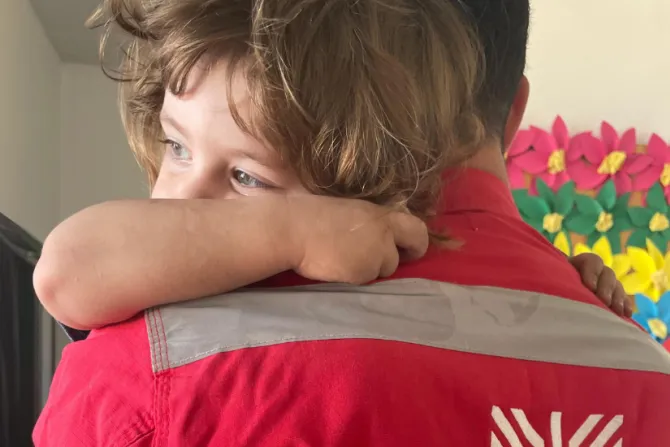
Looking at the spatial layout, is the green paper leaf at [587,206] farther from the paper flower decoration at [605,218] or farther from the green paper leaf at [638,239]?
the green paper leaf at [638,239]

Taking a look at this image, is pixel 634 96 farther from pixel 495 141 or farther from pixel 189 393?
pixel 189 393

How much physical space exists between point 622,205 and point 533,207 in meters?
0.23

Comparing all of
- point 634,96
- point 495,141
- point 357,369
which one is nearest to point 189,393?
point 357,369

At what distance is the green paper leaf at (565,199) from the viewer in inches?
69.1

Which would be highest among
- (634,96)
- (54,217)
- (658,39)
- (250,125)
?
(658,39)

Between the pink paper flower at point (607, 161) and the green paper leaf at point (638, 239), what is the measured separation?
0.37 feet

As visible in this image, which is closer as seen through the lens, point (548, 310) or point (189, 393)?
point (189, 393)

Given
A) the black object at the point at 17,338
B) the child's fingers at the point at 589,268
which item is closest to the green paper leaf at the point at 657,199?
the child's fingers at the point at 589,268

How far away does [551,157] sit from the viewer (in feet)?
5.83

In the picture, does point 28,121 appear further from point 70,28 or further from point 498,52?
point 498,52

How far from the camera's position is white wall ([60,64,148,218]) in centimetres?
290

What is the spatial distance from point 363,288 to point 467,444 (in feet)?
0.43

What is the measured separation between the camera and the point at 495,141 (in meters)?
0.77

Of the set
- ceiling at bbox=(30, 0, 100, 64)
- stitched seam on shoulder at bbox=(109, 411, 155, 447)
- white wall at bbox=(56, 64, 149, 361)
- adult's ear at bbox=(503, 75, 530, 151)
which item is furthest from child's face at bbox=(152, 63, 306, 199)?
white wall at bbox=(56, 64, 149, 361)
